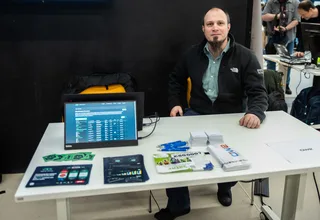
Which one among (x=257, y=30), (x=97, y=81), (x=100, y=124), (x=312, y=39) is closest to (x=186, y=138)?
(x=100, y=124)

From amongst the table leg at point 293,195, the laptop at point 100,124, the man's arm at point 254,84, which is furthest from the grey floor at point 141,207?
the laptop at point 100,124

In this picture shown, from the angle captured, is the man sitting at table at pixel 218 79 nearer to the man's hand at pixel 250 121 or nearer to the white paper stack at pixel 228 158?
the man's hand at pixel 250 121

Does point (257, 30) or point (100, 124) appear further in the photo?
point (257, 30)

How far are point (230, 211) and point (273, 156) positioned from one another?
0.95 meters

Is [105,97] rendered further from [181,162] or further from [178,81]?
[178,81]

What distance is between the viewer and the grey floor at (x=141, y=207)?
227cm

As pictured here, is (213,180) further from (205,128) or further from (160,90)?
(160,90)

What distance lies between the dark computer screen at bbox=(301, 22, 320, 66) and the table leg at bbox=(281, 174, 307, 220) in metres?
1.98

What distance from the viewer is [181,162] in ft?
4.74

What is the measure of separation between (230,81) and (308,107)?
4.62 ft

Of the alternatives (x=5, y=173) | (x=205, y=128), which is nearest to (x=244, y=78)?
(x=205, y=128)

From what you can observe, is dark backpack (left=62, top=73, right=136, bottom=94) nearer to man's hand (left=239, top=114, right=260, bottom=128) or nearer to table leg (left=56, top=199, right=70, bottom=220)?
man's hand (left=239, top=114, right=260, bottom=128)

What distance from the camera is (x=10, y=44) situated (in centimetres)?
253

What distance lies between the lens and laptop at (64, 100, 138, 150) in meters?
1.60
